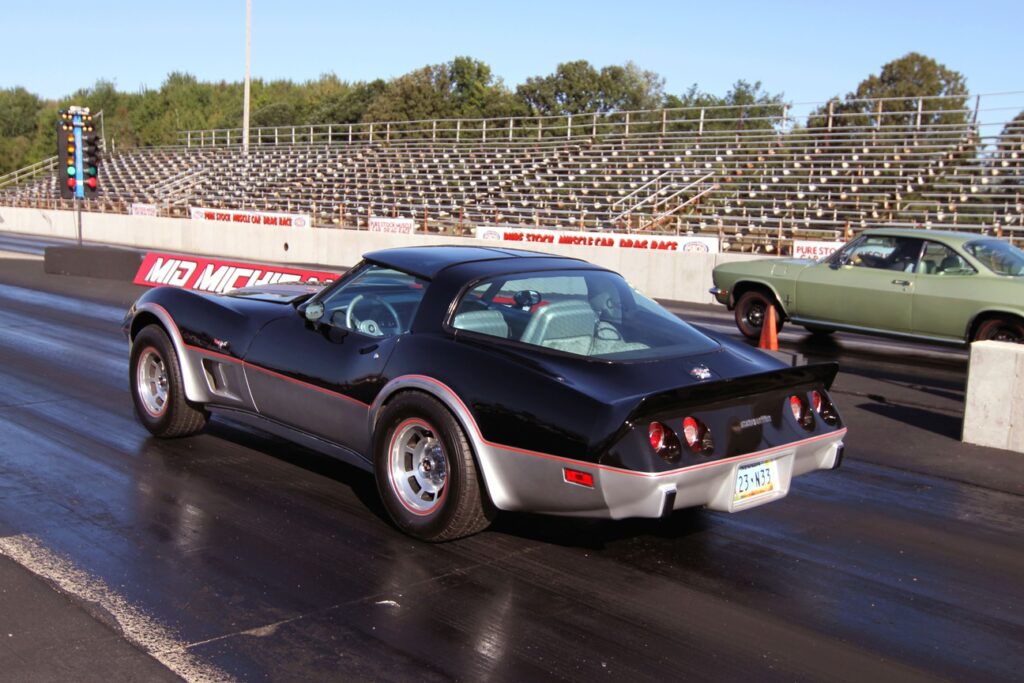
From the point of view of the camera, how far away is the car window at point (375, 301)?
5.38m

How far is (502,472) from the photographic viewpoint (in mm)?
4605

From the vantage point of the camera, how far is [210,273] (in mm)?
16047

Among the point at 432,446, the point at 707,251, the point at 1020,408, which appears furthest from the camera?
the point at 707,251

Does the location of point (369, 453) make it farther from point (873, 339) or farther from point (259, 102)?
point (259, 102)

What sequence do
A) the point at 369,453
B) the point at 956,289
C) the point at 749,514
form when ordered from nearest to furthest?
the point at 369,453 < the point at 749,514 < the point at 956,289

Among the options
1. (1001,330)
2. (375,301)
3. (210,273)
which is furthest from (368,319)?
(210,273)

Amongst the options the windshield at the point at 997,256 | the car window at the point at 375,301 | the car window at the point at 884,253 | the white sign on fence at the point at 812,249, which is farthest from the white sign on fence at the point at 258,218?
the car window at the point at 375,301

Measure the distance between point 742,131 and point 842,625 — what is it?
97.0 ft

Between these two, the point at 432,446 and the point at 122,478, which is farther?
the point at 122,478

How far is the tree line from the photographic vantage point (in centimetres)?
5594

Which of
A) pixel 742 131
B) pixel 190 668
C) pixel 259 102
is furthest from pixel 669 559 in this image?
pixel 259 102

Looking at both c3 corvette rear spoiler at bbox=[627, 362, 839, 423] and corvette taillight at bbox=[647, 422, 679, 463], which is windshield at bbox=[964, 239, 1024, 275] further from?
corvette taillight at bbox=[647, 422, 679, 463]

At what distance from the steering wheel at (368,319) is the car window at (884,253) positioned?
8.37 metres

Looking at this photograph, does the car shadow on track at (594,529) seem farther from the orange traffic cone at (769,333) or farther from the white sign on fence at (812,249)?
the white sign on fence at (812,249)
